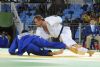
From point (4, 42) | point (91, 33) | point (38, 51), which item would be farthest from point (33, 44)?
point (4, 42)

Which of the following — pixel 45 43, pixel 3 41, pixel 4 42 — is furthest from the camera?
pixel 3 41

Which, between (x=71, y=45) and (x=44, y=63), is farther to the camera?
(x=71, y=45)

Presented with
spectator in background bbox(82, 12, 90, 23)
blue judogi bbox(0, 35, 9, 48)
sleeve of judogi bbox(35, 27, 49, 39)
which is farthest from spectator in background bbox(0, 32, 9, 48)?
sleeve of judogi bbox(35, 27, 49, 39)

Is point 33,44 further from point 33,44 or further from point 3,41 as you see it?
point 3,41

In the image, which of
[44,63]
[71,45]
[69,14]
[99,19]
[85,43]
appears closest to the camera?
[44,63]

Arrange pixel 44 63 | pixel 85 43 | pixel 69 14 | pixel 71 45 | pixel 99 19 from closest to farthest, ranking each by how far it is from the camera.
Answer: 1. pixel 44 63
2. pixel 71 45
3. pixel 85 43
4. pixel 99 19
5. pixel 69 14

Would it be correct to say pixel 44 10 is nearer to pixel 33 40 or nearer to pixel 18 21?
pixel 18 21

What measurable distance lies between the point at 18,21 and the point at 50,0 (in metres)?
2.44

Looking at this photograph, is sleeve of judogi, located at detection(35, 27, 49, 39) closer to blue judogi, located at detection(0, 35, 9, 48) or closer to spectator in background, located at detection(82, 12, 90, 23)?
blue judogi, located at detection(0, 35, 9, 48)

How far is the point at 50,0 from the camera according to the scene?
1925 cm

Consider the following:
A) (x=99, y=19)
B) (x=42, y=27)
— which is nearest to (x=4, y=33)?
(x=99, y=19)

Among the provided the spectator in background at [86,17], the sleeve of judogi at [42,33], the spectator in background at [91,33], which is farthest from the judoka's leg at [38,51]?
the spectator in background at [86,17]

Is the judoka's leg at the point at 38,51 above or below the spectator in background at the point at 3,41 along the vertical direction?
above

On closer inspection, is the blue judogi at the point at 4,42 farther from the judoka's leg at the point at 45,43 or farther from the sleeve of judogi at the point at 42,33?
the judoka's leg at the point at 45,43
